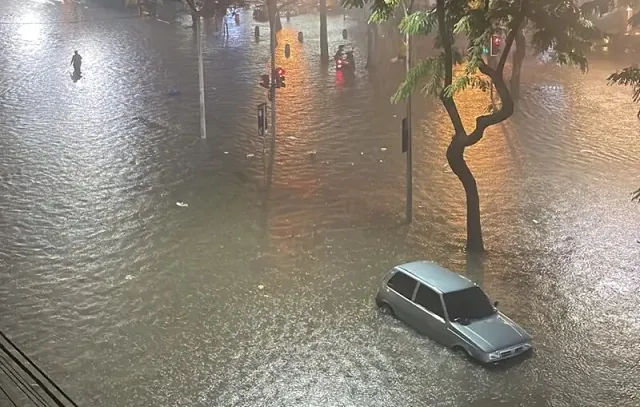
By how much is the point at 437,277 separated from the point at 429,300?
0.64 meters

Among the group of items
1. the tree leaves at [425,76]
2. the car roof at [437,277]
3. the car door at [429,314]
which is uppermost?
the tree leaves at [425,76]

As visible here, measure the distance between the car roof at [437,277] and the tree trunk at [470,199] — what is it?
3096 millimetres

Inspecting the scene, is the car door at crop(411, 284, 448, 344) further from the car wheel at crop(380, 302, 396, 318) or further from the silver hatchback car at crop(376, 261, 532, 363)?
the car wheel at crop(380, 302, 396, 318)

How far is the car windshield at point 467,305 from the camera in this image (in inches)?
540

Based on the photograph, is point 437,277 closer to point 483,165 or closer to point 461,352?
point 461,352

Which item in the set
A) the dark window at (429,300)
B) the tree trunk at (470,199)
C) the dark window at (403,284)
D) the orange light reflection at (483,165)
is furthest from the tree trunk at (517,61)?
the dark window at (429,300)

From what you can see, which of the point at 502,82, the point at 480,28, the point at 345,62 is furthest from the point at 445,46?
the point at 345,62

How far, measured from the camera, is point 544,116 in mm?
30297

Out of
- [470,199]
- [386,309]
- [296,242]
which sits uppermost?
[470,199]

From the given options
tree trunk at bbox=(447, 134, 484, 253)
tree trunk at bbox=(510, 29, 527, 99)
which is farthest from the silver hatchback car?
tree trunk at bbox=(510, 29, 527, 99)

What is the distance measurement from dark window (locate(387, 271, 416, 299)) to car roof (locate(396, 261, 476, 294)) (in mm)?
118

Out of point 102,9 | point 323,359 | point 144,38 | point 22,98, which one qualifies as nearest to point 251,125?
point 22,98

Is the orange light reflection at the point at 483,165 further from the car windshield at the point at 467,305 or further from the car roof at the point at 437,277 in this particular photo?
the car windshield at the point at 467,305

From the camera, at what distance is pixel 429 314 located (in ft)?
45.6
